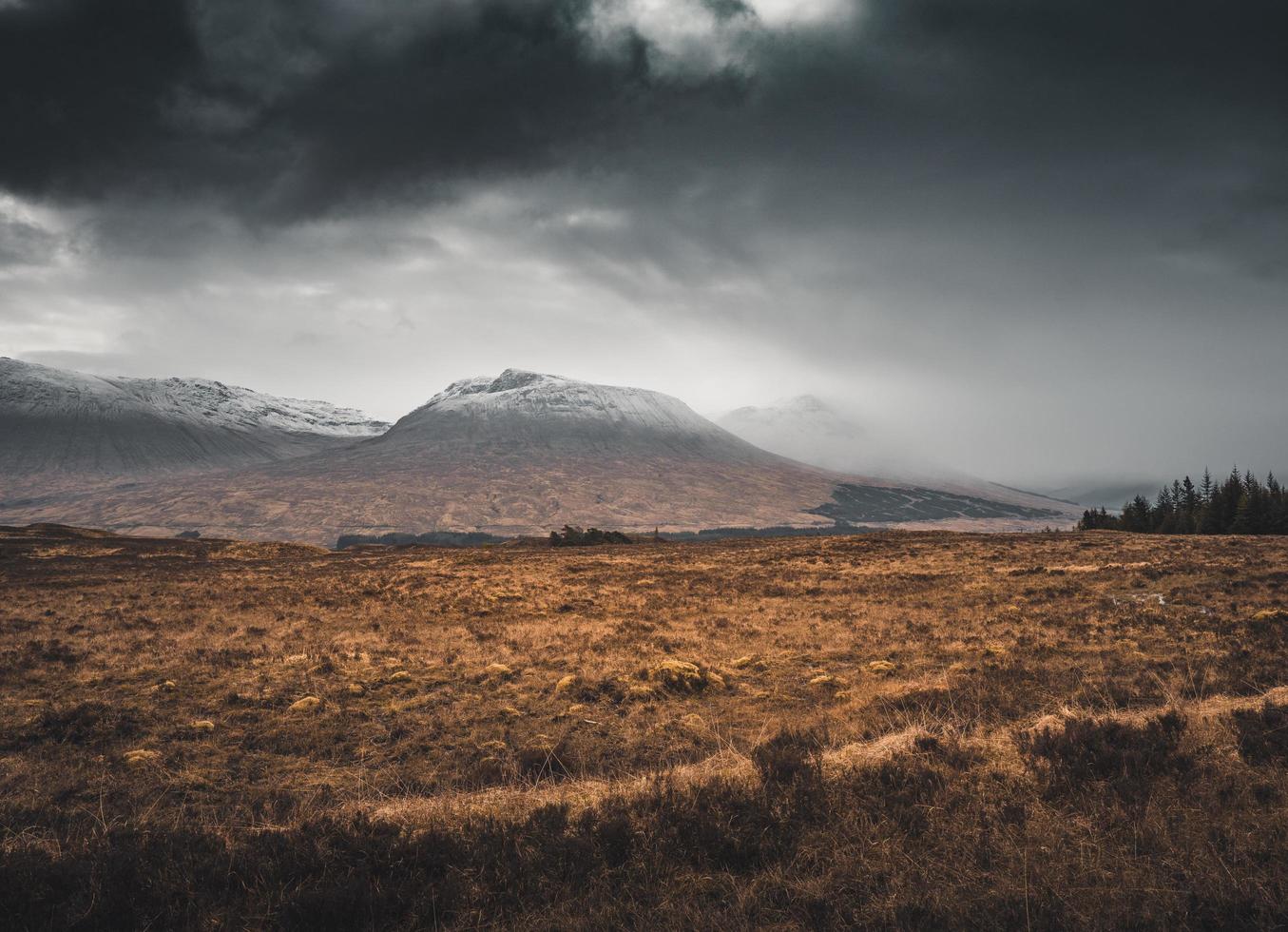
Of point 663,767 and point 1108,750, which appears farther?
point 663,767

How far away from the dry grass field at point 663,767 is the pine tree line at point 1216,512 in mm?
65358

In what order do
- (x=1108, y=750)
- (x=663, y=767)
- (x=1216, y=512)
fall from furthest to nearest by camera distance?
(x=1216, y=512) → (x=663, y=767) → (x=1108, y=750)

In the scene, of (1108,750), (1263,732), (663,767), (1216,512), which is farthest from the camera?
(1216,512)

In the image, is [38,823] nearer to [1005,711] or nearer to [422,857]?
[422,857]

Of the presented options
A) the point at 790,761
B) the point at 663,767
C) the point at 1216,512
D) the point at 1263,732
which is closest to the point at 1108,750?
the point at 1263,732

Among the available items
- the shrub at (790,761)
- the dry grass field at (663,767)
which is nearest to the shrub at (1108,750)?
the dry grass field at (663,767)

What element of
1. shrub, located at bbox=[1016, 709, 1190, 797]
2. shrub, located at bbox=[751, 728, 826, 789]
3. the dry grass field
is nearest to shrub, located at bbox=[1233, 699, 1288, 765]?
the dry grass field

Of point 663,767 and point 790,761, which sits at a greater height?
point 790,761

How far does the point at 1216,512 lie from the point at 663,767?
96.4 m

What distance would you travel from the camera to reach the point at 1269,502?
6994 centimetres

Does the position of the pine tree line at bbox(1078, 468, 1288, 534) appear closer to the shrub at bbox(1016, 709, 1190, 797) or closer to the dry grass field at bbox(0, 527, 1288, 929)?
the dry grass field at bbox(0, 527, 1288, 929)

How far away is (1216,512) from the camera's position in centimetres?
7275

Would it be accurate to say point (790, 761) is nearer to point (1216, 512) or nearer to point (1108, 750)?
point (1108, 750)

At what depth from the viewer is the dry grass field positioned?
4789 mm
